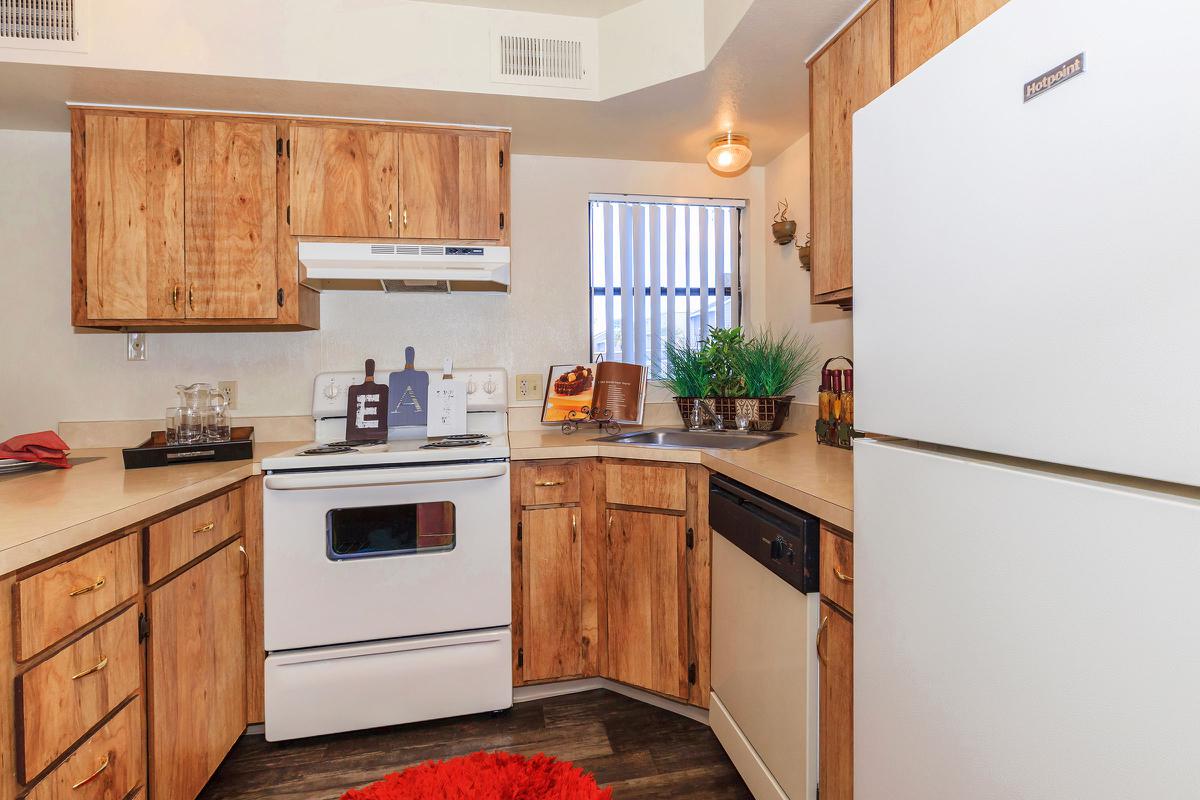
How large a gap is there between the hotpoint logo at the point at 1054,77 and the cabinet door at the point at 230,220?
2.24 m

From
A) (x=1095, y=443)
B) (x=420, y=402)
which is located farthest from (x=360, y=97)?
(x=1095, y=443)

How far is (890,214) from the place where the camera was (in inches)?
35.8

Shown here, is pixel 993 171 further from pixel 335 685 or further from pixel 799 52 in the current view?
pixel 335 685

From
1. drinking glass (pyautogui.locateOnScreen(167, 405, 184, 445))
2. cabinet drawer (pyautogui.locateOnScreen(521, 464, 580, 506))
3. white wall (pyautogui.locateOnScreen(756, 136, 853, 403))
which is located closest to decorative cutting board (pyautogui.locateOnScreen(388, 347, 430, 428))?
cabinet drawer (pyautogui.locateOnScreen(521, 464, 580, 506))

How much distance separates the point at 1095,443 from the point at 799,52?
1.63 metres

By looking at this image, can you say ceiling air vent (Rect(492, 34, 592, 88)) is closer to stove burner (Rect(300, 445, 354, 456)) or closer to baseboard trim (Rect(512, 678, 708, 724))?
stove burner (Rect(300, 445, 354, 456))

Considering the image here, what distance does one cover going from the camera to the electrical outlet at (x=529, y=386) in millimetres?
2615

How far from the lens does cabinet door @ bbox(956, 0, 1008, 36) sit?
1.12m

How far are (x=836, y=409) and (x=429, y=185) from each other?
5.61 ft

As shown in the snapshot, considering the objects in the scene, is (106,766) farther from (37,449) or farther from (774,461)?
(774,461)

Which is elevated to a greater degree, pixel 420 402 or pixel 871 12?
pixel 871 12

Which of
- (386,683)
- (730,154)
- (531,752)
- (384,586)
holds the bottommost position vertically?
(531,752)

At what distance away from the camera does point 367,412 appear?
231cm

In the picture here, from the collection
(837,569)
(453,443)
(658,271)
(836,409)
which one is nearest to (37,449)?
(453,443)
